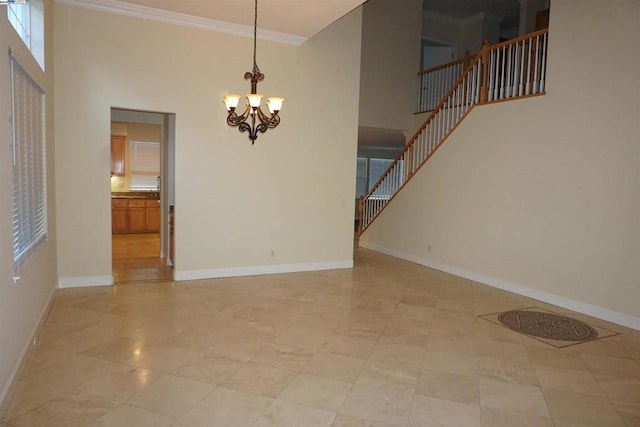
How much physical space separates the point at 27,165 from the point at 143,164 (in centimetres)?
753

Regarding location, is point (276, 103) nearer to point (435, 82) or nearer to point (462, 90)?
point (462, 90)

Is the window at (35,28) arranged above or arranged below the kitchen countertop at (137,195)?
above

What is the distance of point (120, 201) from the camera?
9859 millimetres

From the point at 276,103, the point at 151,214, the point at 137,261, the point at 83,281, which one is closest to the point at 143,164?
the point at 151,214

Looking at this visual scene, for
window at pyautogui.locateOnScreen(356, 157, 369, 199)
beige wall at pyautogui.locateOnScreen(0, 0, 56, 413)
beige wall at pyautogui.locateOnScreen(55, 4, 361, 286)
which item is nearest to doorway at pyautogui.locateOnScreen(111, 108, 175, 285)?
beige wall at pyautogui.locateOnScreen(55, 4, 361, 286)

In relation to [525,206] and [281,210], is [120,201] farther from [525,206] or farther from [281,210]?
[525,206]

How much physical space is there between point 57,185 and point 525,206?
5819 millimetres

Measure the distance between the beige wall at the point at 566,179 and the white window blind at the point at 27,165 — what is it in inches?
215

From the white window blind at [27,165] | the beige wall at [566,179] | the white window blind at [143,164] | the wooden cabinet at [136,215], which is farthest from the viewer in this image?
the white window blind at [143,164]

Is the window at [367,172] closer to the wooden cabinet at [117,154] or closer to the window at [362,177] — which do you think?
the window at [362,177]

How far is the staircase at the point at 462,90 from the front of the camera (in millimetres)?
5883

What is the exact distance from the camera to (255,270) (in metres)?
6.29

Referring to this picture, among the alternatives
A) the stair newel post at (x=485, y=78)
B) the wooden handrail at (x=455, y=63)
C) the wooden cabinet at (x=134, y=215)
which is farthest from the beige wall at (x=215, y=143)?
the wooden cabinet at (x=134, y=215)

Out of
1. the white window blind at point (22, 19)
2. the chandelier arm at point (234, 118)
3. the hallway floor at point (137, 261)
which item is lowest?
the hallway floor at point (137, 261)
